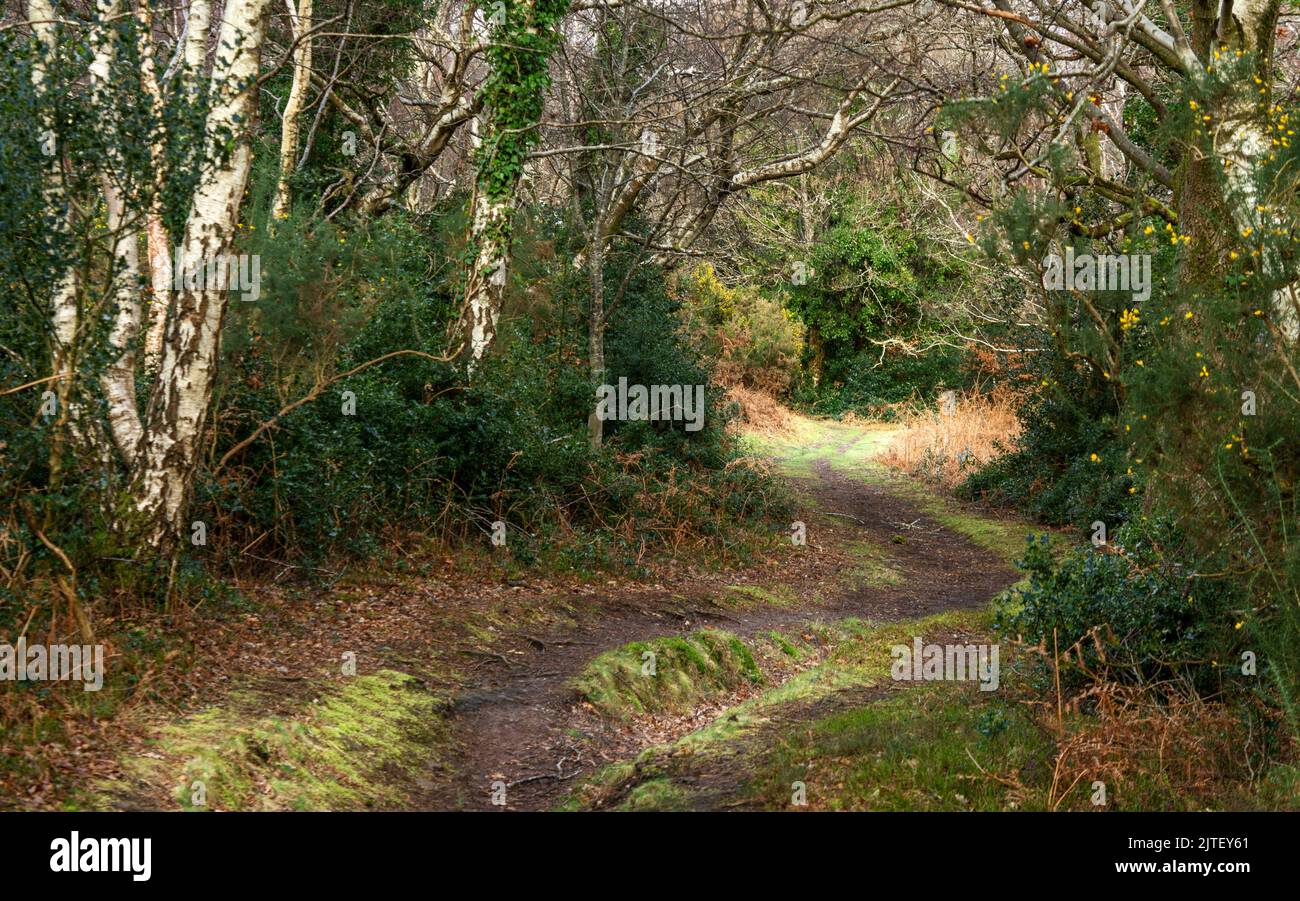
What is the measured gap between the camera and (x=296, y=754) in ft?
19.7

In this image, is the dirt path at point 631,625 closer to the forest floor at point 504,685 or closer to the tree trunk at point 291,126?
the forest floor at point 504,685

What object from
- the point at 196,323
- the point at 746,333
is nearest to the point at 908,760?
the point at 196,323

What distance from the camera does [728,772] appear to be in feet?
20.7

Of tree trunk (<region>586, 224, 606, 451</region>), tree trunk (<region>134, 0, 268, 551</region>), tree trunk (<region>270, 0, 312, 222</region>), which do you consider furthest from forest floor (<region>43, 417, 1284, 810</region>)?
tree trunk (<region>270, 0, 312, 222</region>)

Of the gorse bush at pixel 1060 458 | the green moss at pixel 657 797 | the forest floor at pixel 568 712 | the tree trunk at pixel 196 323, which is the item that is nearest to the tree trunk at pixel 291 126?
the tree trunk at pixel 196 323

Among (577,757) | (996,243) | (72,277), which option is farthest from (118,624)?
(996,243)

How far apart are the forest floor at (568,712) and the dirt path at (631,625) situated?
3cm

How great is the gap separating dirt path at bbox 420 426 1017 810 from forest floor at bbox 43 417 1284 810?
0.03 m

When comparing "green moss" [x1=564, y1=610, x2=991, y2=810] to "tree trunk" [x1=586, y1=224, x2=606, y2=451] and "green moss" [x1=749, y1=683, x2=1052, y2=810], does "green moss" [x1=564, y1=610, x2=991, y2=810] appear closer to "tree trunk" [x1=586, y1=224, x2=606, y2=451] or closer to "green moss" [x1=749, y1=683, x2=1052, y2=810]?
"green moss" [x1=749, y1=683, x2=1052, y2=810]

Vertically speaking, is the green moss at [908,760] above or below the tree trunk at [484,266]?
below

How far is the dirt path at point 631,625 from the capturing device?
22.7 feet

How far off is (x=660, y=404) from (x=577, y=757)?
30.6 ft

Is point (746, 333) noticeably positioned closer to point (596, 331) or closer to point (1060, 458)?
point (1060, 458)
